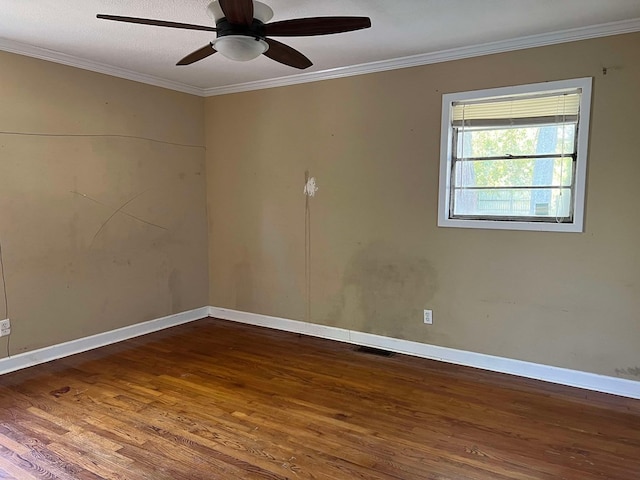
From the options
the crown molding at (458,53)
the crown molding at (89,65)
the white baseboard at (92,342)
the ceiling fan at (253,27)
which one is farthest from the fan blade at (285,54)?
the white baseboard at (92,342)

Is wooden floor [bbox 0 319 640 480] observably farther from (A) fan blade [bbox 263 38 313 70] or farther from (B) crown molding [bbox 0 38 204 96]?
(B) crown molding [bbox 0 38 204 96]

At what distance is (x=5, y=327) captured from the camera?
129 inches

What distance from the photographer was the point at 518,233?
10.6 feet

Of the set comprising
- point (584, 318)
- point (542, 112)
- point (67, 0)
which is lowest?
point (584, 318)

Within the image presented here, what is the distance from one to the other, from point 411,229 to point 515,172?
2.90 feet

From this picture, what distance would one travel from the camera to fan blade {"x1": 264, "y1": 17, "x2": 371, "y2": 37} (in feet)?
6.96

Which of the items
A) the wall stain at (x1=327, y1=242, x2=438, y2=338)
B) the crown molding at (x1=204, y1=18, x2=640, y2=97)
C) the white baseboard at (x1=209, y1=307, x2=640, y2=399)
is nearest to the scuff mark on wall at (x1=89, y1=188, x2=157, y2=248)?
the crown molding at (x1=204, y1=18, x2=640, y2=97)

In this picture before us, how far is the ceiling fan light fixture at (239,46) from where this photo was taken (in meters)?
2.13

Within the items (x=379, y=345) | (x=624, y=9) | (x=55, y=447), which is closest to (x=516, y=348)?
(x=379, y=345)

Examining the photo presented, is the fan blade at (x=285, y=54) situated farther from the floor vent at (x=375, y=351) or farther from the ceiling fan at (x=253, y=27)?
the floor vent at (x=375, y=351)

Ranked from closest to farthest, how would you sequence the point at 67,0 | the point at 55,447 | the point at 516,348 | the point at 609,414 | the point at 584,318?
the point at 55,447, the point at 67,0, the point at 609,414, the point at 584,318, the point at 516,348

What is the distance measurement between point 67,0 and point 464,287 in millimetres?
3200

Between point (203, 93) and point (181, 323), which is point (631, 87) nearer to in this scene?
point (203, 93)

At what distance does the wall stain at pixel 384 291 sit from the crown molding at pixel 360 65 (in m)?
1.49
